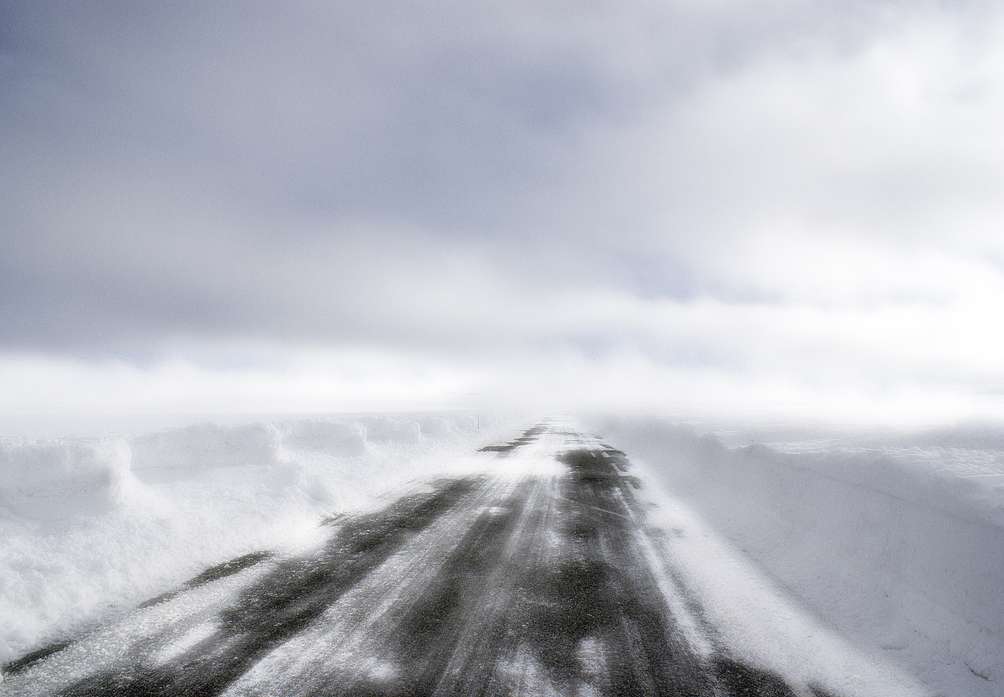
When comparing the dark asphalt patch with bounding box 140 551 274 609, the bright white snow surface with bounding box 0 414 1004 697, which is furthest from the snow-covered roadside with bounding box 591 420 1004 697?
the dark asphalt patch with bounding box 140 551 274 609

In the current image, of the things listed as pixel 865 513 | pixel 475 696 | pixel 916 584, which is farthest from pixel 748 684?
pixel 865 513

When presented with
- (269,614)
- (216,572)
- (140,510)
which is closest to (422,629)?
(269,614)

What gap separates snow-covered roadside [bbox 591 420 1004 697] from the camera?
456 cm

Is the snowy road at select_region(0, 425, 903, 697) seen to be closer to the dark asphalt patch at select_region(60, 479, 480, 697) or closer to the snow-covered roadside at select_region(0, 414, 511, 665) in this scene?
the dark asphalt patch at select_region(60, 479, 480, 697)

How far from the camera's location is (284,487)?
10367 millimetres

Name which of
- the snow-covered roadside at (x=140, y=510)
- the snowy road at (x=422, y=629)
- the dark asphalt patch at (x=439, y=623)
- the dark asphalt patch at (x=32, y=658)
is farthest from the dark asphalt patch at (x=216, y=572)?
the dark asphalt patch at (x=439, y=623)

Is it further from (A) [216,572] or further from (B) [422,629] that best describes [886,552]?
(A) [216,572]

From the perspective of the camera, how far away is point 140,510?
24.7ft

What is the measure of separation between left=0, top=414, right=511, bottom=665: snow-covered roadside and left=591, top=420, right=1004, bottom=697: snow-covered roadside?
6790 millimetres

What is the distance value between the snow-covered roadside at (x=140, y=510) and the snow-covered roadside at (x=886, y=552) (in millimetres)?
6790

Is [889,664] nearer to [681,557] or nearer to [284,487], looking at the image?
[681,557]

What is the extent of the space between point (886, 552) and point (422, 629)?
588cm

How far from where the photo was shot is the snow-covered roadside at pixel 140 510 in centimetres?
507

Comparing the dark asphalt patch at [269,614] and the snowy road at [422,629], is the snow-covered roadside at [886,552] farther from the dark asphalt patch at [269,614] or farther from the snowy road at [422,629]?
the dark asphalt patch at [269,614]
